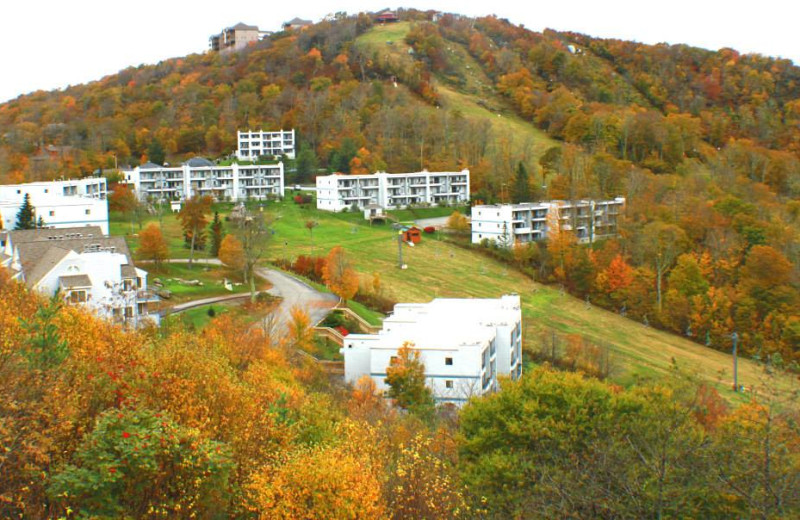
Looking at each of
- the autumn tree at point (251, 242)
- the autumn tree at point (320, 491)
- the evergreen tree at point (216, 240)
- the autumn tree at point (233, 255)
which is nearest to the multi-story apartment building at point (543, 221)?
the evergreen tree at point (216, 240)

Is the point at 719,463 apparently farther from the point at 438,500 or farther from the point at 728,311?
the point at 728,311

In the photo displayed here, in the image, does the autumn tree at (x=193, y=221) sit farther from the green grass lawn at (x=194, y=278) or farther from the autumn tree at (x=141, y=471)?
the autumn tree at (x=141, y=471)

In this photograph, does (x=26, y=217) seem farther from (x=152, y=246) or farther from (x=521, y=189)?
(x=521, y=189)

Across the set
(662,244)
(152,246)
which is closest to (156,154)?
(152,246)

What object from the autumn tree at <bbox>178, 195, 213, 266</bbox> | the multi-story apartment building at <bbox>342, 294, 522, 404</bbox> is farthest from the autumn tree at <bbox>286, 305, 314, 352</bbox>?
the autumn tree at <bbox>178, 195, 213, 266</bbox>

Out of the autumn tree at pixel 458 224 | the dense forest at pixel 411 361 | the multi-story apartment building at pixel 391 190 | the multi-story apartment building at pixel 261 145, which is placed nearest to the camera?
the dense forest at pixel 411 361

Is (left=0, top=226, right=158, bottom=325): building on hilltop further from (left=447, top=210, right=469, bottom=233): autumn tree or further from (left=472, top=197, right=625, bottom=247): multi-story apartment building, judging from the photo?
(left=472, top=197, right=625, bottom=247): multi-story apartment building

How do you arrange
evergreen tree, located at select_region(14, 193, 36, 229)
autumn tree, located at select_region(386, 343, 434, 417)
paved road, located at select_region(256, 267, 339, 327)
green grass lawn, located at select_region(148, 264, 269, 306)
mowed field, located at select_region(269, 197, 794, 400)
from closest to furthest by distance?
autumn tree, located at select_region(386, 343, 434, 417) < paved road, located at select_region(256, 267, 339, 327) < green grass lawn, located at select_region(148, 264, 269, 306) < mowed field, located at select_region(269, 197, 794, 400) < evergreen tree, located at select_region(14, 193, 36, 229)
